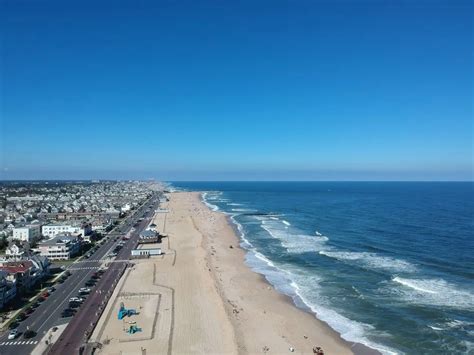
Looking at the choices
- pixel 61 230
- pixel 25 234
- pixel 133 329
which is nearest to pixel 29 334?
pixel 133 329

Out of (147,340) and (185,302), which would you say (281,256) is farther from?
(147,340)

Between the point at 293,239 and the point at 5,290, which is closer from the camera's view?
the point at 5,290

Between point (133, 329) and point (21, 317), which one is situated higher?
point (133, 329)

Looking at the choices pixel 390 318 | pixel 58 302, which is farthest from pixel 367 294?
pixel 58 302

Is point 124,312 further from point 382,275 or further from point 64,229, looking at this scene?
point 64,229

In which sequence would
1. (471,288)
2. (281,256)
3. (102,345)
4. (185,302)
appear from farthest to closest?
(281,256)
(471,288)
(185,302)
(102,345)

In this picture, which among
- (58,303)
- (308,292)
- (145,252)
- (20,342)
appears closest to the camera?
(20,342)

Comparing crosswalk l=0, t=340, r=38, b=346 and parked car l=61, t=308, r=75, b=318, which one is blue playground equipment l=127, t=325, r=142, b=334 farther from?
parked car l=61, t=308, r=75, b=318

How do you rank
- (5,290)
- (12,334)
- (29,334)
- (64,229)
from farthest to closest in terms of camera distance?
(64,229)
(5,290)
(29,334)
(12,334)
